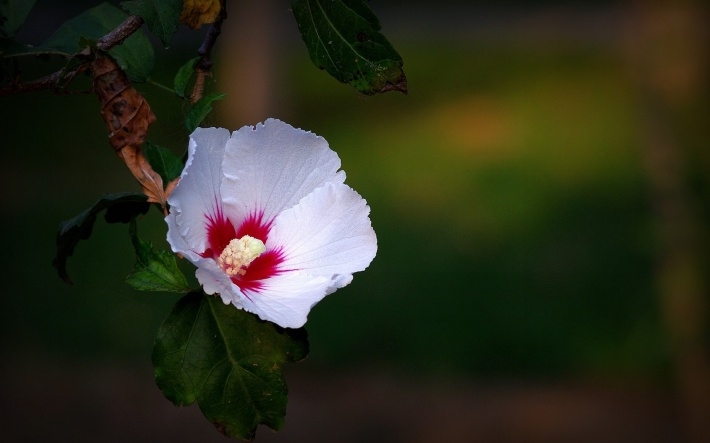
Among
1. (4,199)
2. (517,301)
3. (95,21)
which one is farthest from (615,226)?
(95,21)

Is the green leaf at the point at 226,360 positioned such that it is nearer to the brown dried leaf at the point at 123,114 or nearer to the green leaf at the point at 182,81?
the brown dried leaf at the point at 123,114

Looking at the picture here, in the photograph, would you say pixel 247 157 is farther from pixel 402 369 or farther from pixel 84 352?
pixel 84 352

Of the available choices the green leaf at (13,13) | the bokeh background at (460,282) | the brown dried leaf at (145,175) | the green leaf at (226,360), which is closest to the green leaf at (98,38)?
the green leaf at (13,13)

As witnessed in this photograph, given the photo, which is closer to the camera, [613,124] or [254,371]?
[254,371]

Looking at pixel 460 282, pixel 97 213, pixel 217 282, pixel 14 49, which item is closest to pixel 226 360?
pixel 217 282

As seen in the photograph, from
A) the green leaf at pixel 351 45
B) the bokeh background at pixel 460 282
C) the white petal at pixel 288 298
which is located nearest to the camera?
the white petal at pixel 288 298
